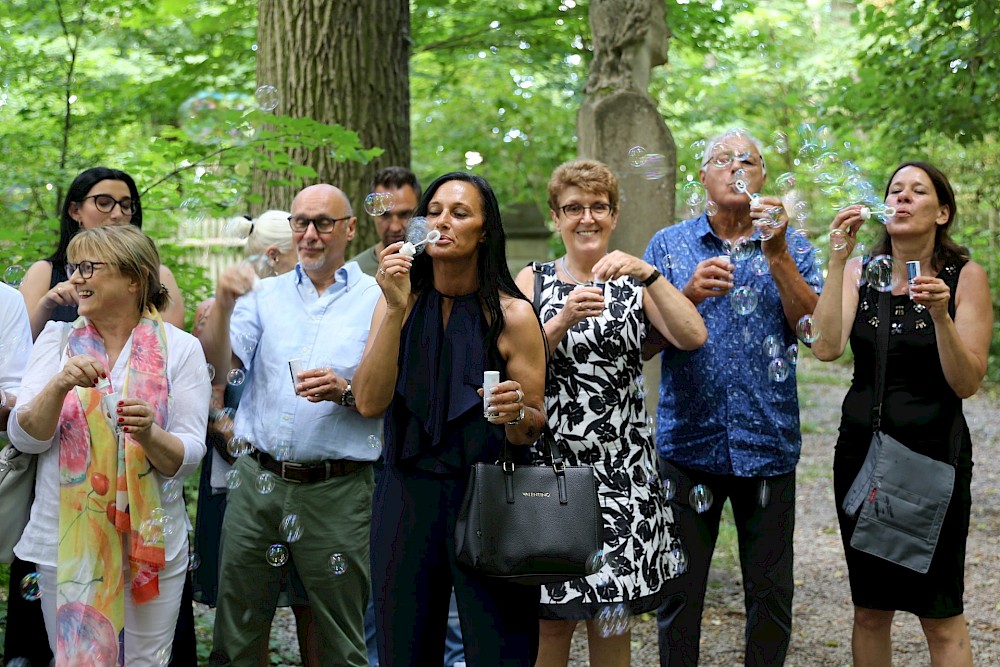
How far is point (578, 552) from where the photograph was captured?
2.93 m

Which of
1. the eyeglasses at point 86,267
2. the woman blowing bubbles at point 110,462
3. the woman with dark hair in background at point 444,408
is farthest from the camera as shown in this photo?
the eyeglasses at point 86,267

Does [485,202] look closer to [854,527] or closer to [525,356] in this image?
[525,356]

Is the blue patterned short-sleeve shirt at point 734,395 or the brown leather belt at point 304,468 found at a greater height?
the blue patterned short-sleeve shirt at point 734,395

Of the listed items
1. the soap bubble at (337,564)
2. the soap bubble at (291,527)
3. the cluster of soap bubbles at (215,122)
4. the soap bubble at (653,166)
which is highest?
the cluster of soap bubbles at (215,122)

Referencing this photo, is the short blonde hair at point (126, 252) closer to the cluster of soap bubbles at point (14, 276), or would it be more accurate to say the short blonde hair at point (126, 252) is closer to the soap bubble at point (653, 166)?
the cluster of soap bubbles at point (14, 276)

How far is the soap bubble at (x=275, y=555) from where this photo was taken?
12.3 ft

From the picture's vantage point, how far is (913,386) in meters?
3.77

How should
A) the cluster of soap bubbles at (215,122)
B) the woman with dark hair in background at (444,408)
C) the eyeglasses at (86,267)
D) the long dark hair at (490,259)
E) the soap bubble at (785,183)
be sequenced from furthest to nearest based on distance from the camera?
the cluster of soap bubbles at (215,122) → the soap bubble at (785,183) → the eyeglasses at (86,267) → the long dark hair at (490,259) → the woman with dark hair in background at (444,408)

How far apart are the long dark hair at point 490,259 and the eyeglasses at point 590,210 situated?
0.52 metres

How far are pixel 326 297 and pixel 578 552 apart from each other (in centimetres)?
145

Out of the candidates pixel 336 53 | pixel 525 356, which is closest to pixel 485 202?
pixel 525 356

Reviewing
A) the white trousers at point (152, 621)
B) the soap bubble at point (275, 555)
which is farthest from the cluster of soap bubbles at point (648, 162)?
the white trousers at point (152, 621)

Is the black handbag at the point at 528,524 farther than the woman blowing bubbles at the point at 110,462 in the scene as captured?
No

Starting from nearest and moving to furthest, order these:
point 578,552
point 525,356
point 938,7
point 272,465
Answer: point 578,552
point 525,356
point 272,465
point 938,7
